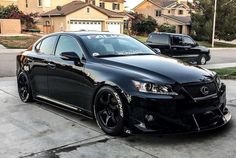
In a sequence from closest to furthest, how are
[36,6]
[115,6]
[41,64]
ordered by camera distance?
[41,64] < [36,6] < [115,6]

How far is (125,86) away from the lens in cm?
516

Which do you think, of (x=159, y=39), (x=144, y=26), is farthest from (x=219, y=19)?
(x=159, y=39)

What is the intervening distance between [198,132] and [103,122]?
4.47 feet

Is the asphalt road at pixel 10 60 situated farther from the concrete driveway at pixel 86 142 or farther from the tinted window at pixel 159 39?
the concrete driveway at pixel 86 142

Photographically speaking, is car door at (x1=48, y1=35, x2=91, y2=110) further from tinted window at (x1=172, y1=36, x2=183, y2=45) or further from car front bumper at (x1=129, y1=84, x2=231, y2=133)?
tinted window at (x1=172, y1=36, x2=183, y2=45)

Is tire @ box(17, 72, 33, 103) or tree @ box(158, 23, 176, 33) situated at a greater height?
tree @ box(158, 23, 176, 33)

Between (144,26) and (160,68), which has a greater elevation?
(144,26)

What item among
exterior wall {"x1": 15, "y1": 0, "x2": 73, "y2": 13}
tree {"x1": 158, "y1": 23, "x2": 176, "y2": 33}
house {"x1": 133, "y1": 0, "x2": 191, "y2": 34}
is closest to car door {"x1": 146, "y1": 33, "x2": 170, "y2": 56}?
exterior wall {"x1": 15, "y1": 0, "x2": 73, "y2": 13}

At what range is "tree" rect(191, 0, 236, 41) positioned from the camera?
1674 inches

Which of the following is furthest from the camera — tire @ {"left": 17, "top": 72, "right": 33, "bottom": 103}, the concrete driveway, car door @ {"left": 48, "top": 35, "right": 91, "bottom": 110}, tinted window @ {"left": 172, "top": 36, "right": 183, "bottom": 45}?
tinted window @ {"left": 172, "top": 36, "right": 183, "bottom": 45}

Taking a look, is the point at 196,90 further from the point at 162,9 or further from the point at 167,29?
the point at 162,9

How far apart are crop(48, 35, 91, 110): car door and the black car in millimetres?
11493

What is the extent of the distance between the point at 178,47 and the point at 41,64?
39.0 feet

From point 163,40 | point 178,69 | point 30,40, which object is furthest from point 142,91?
point 30,40
